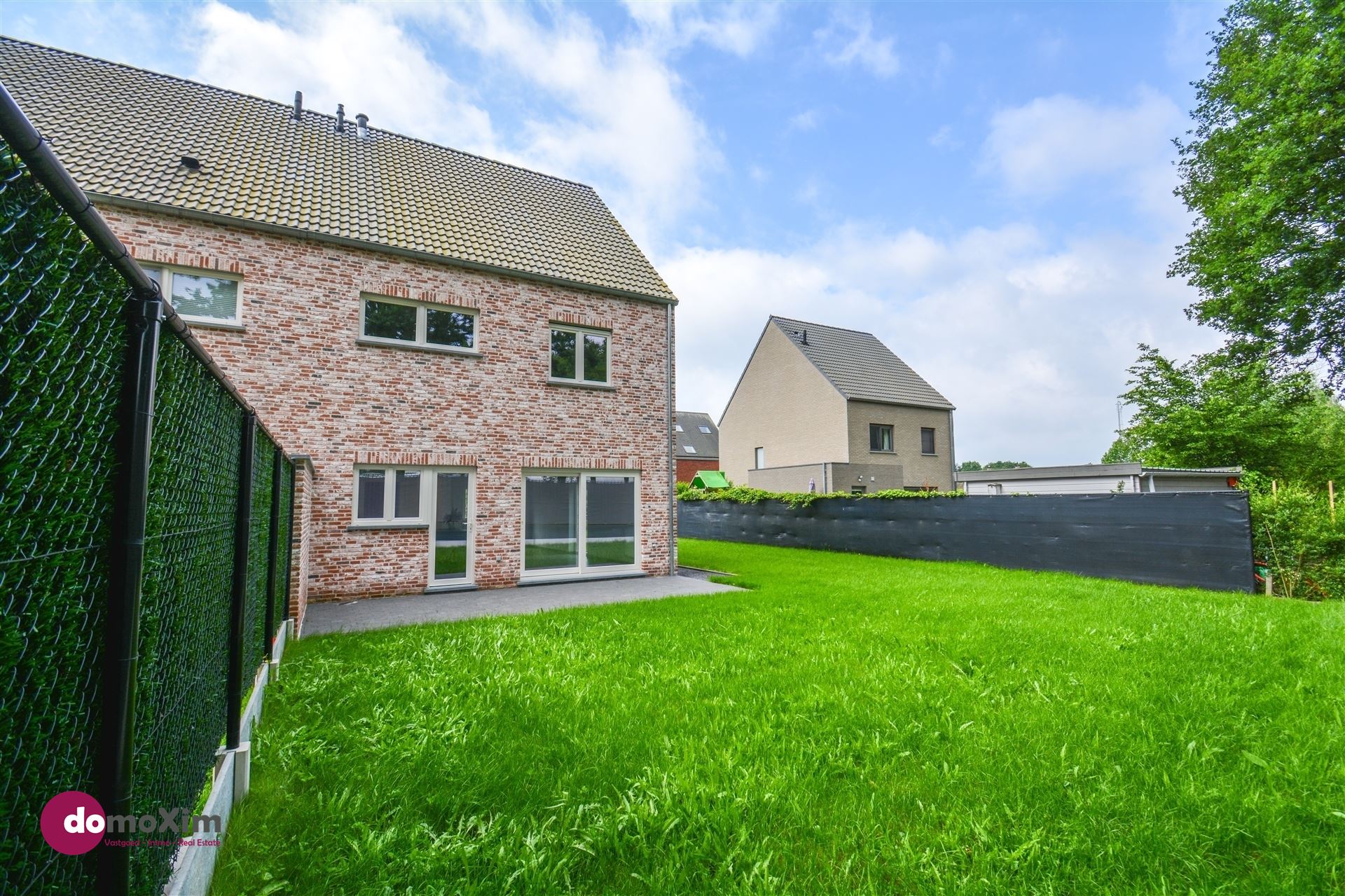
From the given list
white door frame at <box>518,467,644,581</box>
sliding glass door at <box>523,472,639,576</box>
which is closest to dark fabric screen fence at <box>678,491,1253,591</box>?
white door frame at <box>518,467,644,581</box>

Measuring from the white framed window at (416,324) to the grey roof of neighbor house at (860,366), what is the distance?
16633mm

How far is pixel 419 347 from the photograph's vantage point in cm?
932

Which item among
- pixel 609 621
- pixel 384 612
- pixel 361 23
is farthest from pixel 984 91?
pixel 384 612

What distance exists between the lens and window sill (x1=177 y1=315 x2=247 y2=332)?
7.95 meters

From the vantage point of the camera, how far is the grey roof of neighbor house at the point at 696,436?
3753cm

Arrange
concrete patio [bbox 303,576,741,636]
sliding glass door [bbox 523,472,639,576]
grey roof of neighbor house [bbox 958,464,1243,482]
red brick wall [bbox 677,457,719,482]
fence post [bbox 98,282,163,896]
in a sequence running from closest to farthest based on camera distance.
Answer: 1. fence post [bbox 98,282,163,896]
2. concrete patio [bbox 303,576,741,636]
3. sliding glass door [bbox 523,472,639,576]
4. grey roof of neighbor house [bbox 958,464,1243,482]
5. red brick wall [bbox 677,457,719,482]

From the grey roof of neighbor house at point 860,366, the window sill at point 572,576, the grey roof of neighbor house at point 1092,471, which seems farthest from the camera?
the grey roof of neighbor house at point 860,366

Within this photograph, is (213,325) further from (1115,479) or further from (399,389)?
(1115,479)

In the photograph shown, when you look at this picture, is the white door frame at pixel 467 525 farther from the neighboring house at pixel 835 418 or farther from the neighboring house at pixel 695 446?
the neighboring house at pixel 695 446

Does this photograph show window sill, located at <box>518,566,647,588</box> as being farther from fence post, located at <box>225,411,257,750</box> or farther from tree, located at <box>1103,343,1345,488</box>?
tree, located at <box>1103,343,1345,488</box>

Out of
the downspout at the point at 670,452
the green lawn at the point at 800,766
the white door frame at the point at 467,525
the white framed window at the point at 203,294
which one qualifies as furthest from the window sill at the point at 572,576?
the white framed window at the point at 203,294

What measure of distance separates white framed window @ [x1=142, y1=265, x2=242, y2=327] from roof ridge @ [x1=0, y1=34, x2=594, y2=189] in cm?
541

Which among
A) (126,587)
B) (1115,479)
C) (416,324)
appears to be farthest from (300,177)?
(1115,479)

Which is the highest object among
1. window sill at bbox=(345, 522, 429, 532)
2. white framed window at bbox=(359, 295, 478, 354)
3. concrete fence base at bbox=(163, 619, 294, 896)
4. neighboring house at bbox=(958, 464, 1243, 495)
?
white framed window at bbox=(359, 295, 478, 354)
